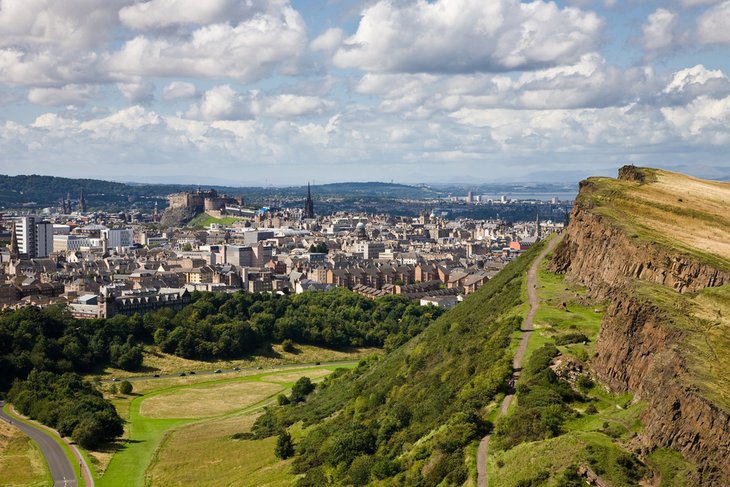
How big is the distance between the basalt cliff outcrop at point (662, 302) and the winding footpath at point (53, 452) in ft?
107

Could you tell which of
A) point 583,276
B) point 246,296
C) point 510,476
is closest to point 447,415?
point 510,476

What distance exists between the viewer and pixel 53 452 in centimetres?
6812

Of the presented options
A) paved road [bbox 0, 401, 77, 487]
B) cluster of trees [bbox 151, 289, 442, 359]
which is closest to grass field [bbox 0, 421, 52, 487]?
paved road [bbox 0, 401, 77, 487]

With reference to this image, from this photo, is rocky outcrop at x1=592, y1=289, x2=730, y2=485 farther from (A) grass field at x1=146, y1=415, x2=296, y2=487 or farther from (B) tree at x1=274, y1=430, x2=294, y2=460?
(B) tree at x1=274, y1=430, x2=294, y2=460

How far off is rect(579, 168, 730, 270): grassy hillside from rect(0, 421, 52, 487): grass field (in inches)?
1467

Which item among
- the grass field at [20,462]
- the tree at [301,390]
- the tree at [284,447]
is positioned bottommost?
the grass field at [20,462]

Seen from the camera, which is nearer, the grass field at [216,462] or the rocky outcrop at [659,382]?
the rocky outcrop at [659,382]

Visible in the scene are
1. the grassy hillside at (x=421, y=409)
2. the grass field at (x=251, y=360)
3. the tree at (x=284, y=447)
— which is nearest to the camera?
the grassy hillside at (x=421, y=409)

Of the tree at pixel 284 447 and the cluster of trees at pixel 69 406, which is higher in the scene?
the tree at pixel 284 447

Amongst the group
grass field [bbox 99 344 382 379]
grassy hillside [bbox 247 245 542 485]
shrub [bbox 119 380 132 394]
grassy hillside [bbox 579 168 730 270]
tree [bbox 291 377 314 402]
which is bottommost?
grass field [bbox 99 344 382 379]

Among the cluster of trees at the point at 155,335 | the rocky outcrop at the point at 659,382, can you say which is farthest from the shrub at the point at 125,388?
the rocky outcrop at the point at 659,382

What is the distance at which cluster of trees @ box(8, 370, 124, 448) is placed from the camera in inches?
2793

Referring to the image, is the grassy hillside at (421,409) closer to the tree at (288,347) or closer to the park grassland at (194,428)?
the park grassland at (194,428)

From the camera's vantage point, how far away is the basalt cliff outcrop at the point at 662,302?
101ft
